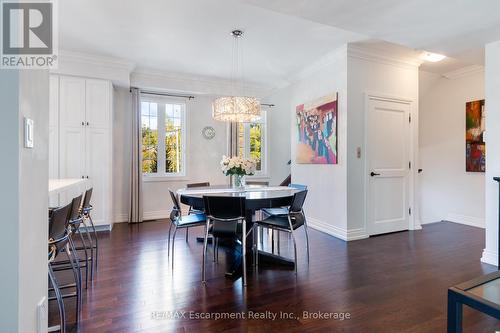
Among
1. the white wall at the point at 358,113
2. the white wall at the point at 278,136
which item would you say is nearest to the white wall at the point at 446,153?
the white wall at the point at 358,113

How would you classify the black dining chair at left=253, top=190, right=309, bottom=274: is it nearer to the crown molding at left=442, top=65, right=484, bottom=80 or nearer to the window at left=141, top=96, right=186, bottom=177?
the window at left=141, top=96, right=186, bottom=177

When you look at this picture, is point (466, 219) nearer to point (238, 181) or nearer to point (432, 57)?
point (432, 57)

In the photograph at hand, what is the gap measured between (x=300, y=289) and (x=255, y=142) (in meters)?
4.20

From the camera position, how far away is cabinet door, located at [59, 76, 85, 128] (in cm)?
404

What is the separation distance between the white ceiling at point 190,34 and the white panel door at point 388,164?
50.3 inches

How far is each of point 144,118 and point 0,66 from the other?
4.43m

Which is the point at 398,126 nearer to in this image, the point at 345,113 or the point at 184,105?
the point at 345,113

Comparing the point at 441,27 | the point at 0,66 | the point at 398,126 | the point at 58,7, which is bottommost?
the point at 0,66

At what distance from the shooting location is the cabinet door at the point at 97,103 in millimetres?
4191

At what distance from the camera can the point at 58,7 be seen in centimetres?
277

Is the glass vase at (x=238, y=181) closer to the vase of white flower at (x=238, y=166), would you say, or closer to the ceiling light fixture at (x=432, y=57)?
the vase of white flower at (x=238, y=166)

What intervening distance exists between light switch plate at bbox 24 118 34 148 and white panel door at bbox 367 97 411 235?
12.8ft

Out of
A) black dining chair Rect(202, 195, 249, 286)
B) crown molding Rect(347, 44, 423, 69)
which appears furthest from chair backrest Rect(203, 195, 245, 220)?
crown molding Rect(347, 44, 423, 69)

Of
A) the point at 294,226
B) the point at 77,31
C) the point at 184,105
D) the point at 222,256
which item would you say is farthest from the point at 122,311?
the point at 184,105
